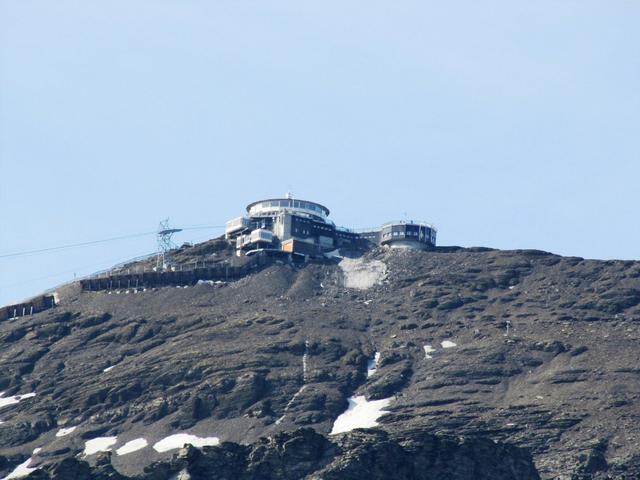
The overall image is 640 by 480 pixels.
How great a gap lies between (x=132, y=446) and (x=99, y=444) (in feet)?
14.2

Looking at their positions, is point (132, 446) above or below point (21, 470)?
above

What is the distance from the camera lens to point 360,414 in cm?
18888

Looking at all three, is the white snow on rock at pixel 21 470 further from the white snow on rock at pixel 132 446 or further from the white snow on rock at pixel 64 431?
the white snow on rock at pixel 132 446

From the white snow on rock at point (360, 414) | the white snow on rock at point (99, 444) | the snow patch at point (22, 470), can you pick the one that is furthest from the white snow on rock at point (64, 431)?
the white snow on rock at point (360, 414)

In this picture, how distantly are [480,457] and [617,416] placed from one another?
20.7 metres

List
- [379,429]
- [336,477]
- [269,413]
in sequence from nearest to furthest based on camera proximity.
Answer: [336,477], [379,429], [269,413]

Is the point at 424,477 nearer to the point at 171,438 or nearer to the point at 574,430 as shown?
the point at 574,430

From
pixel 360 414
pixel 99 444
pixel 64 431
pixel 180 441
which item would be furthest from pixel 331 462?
pixel 64 431

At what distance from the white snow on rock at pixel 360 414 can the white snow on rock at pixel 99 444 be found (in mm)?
21771

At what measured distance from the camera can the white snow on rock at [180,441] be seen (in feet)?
602

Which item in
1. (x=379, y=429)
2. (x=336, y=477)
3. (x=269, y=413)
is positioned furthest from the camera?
(x=269, y=413)

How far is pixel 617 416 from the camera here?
584 feet

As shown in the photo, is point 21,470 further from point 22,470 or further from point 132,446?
point 132,446

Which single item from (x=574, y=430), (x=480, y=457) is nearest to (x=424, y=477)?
(x=480, y=457)
